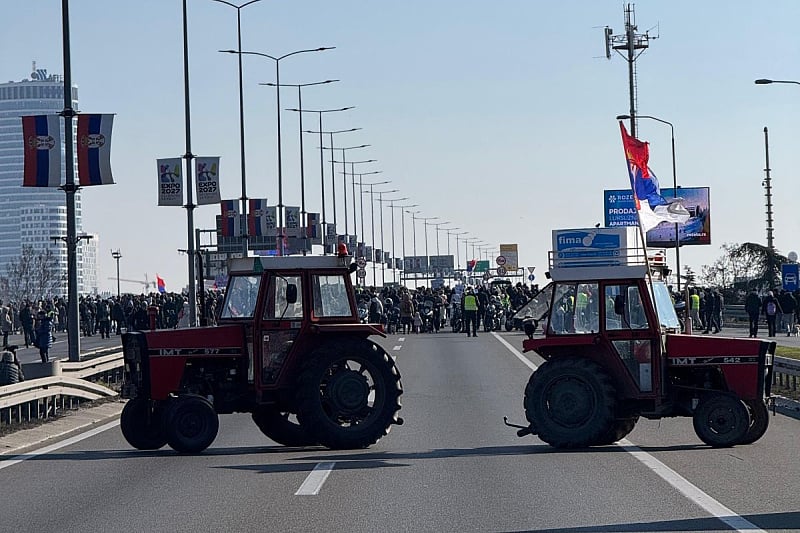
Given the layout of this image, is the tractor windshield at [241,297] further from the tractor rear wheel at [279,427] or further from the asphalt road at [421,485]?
the asphalt road at [421,485]

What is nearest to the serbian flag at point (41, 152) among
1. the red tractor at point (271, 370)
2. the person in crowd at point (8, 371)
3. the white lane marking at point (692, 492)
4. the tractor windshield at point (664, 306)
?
the person in crowd at point (8, 371)

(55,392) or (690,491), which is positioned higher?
(55,392)

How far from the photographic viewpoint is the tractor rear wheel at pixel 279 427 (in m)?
17.8

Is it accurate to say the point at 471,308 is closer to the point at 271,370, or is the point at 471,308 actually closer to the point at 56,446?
the point at 56,446

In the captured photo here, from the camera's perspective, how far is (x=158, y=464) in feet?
52.1

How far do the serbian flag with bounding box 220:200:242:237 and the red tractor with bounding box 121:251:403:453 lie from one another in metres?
33.7

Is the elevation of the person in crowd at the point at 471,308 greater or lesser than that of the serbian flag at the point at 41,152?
lesser

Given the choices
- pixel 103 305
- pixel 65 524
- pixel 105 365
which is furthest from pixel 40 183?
pixel 103 305

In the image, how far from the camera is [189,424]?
55.5ft

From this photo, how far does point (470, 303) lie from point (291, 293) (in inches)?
1427

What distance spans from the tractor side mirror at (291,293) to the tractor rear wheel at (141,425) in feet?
6.89

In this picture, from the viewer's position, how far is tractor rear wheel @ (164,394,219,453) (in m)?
16.8

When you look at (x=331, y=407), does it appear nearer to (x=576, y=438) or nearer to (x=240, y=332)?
(x=240, y=332)

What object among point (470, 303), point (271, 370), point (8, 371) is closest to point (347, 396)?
point (271, 370)
